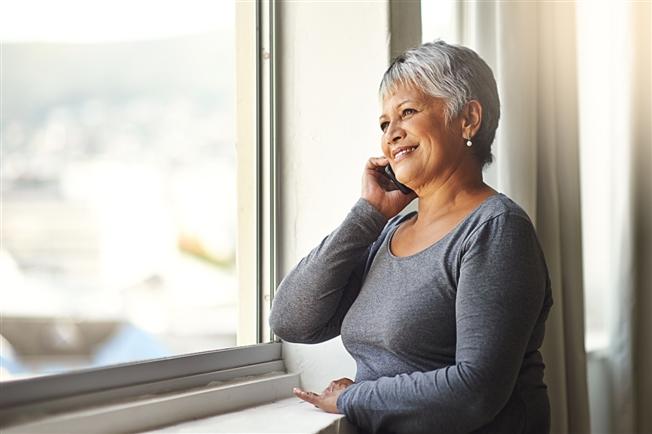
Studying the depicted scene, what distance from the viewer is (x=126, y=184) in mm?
1619

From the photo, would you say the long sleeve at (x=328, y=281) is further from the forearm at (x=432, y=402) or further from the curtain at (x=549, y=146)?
the curtain at (x=549, y=146)

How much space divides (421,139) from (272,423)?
58 cm

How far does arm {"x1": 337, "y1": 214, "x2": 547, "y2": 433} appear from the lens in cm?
144

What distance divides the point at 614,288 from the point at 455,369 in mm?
1481

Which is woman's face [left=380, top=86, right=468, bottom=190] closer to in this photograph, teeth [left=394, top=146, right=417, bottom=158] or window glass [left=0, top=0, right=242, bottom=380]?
teeth [left=394, top=146, right=417, bottom=158]

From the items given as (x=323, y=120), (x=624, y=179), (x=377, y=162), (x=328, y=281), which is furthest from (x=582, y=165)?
(x=328, y=281)

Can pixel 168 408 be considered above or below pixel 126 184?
below

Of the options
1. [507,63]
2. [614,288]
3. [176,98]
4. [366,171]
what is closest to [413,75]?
[366,171]

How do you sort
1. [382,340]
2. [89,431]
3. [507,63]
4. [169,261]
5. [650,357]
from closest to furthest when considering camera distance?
[89,431]
[382,340]
[169,261]
[507,63]
[650,357]

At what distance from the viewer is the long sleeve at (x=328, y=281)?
66.8 inches

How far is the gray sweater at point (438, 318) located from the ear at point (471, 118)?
15cm

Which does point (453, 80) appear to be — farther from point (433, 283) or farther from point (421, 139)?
point (433, 283)

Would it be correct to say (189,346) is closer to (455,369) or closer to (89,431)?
(89,431)

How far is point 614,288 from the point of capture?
277cm
